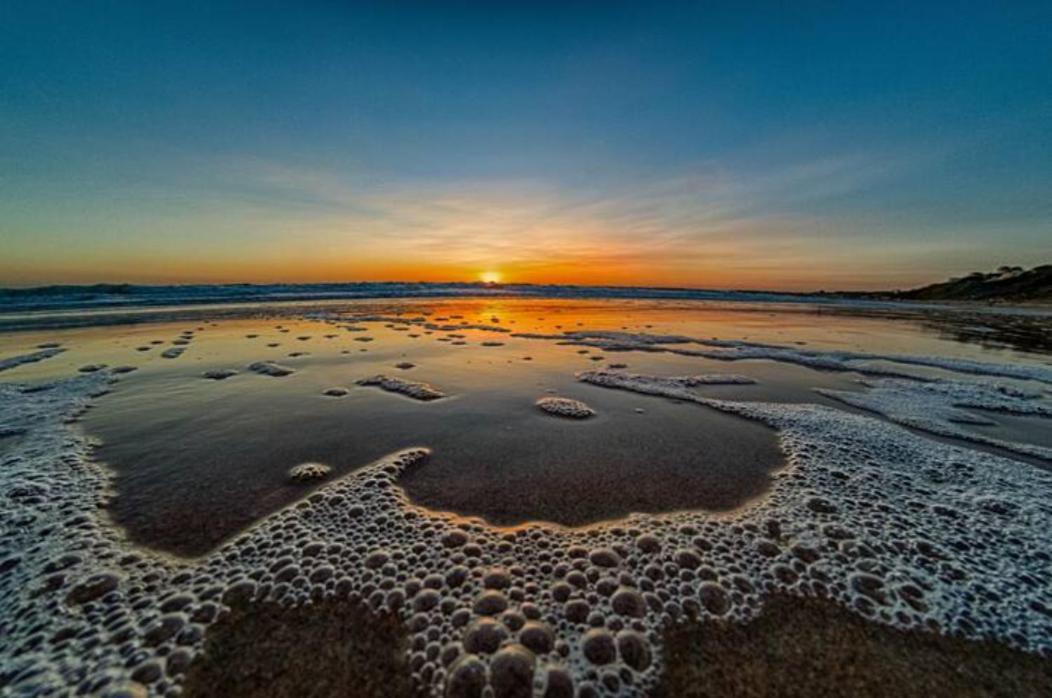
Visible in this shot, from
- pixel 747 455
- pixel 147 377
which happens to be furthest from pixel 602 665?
pixel 147 377

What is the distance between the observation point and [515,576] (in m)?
1.73

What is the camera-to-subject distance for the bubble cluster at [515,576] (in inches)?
54.1

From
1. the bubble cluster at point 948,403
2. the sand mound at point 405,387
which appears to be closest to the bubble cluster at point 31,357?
the sand mound at point 405,387

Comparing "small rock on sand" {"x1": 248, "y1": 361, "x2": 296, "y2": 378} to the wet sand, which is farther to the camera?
"small rock on sand" {"x1": 248, "y1": 361, "x2": 296, "y2": 378}

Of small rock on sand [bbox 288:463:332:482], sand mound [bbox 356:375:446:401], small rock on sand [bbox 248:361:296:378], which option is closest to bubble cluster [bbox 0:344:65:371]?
small rock on sand [bbox 248:361:296:378]

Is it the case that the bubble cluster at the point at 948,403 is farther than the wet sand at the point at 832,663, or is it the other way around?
the bubble cluster at the point at 948,403

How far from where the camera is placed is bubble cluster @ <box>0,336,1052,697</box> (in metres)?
1.38

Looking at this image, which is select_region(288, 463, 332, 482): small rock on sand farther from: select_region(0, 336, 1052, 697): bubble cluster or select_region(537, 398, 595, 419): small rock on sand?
select_region(537, 398, 595, 419): small rock on sand

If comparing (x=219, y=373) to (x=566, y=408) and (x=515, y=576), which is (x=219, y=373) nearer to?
(x=566, y=408)

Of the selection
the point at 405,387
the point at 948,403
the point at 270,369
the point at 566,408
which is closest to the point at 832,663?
the point at 566,408

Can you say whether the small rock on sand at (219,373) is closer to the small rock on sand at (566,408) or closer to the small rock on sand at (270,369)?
the small rock on sand at (270,369)

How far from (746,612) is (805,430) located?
2398 mm

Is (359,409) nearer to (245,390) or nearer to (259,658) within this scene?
(245,390)

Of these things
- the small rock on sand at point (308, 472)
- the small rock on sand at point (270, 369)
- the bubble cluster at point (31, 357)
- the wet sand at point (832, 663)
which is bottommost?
the wet sand at point (832, 663)
